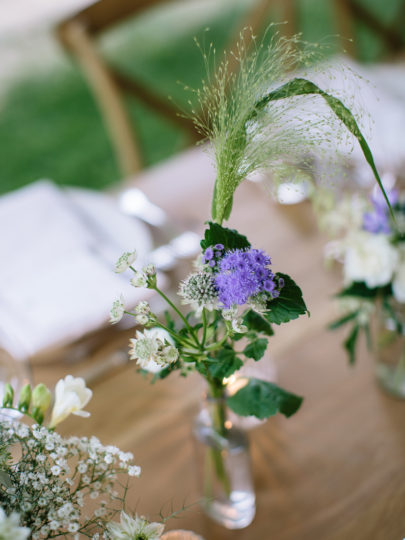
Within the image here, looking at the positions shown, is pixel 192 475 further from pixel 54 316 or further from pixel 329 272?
pixel 329 272

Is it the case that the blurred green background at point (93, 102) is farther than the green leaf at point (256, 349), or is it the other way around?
the blurred green background at point (93, 102)

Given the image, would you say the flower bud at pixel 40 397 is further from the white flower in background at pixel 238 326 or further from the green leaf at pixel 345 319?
the green leaf at pixel 345 319

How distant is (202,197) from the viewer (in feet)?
4.11

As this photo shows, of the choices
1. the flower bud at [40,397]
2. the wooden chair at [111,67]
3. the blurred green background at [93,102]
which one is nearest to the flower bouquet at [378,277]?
the flower bud at [40,397]

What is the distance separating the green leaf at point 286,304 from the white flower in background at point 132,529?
212 mm

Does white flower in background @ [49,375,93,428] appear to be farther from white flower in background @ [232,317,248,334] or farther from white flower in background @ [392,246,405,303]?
white flower in background @ [392,246,405,303]

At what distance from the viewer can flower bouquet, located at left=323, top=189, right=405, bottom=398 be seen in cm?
76

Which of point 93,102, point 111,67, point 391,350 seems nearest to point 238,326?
point 391,350

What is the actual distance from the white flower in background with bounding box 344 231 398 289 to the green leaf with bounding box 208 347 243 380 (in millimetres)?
296

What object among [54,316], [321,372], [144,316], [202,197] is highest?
[144,316]

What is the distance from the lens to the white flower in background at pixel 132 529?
477mm

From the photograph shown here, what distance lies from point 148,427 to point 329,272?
1.53 feet

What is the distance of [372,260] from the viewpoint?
0.76 m

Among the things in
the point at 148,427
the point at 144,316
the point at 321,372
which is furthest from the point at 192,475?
the point at 144,316
